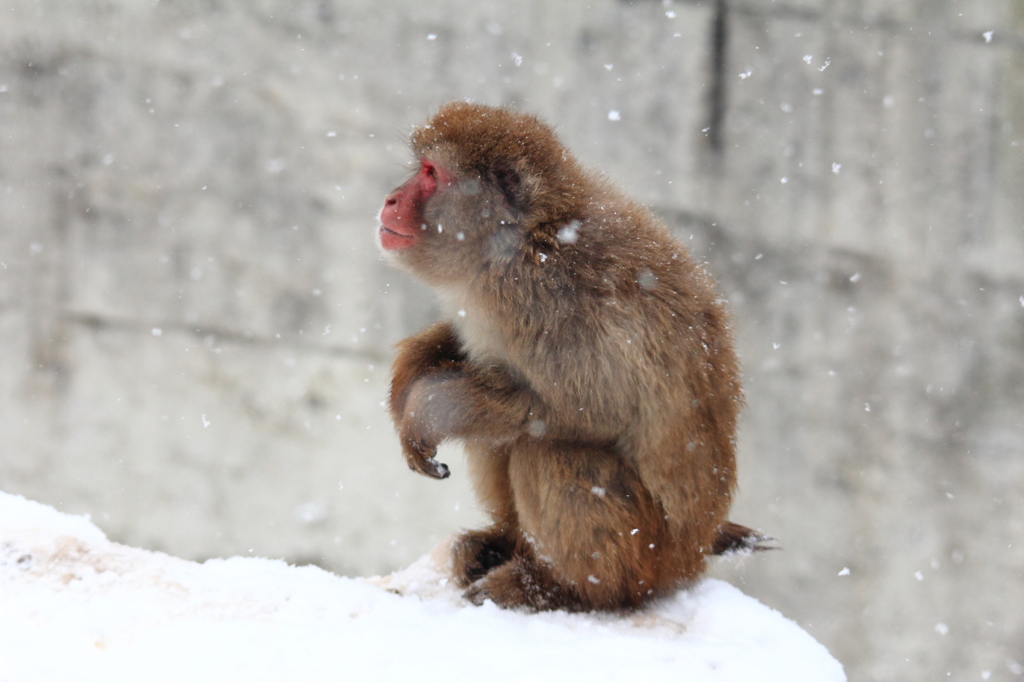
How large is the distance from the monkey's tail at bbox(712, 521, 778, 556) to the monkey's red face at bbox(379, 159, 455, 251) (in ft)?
4.27

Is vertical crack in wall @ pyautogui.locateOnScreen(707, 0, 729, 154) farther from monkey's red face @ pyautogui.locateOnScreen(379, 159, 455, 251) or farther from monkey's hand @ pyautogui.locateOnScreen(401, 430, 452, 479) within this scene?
monkey's hand @ pyautogui.locateOnScreen(401, 430, 452, 479)

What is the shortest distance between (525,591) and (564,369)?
2.13ft

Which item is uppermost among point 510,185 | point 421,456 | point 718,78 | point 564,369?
point 718,78

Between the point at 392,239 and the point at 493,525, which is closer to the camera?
the point at 392,239

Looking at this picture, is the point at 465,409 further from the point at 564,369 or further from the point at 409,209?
the point at 409,209

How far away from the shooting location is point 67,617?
6.04 feet

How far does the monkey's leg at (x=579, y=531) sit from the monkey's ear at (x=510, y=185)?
2.15 feet

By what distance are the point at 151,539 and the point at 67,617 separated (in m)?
3.15

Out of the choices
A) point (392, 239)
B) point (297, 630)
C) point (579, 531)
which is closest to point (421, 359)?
point (392, 239)

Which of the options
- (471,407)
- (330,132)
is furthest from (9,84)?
(471,407)

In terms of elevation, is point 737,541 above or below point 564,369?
below

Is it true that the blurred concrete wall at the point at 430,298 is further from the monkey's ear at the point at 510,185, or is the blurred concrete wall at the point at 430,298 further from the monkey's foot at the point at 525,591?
the monkey's foot at the point at 525,591

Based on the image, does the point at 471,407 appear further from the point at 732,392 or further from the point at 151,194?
the point at 151,194

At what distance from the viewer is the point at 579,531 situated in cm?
228
